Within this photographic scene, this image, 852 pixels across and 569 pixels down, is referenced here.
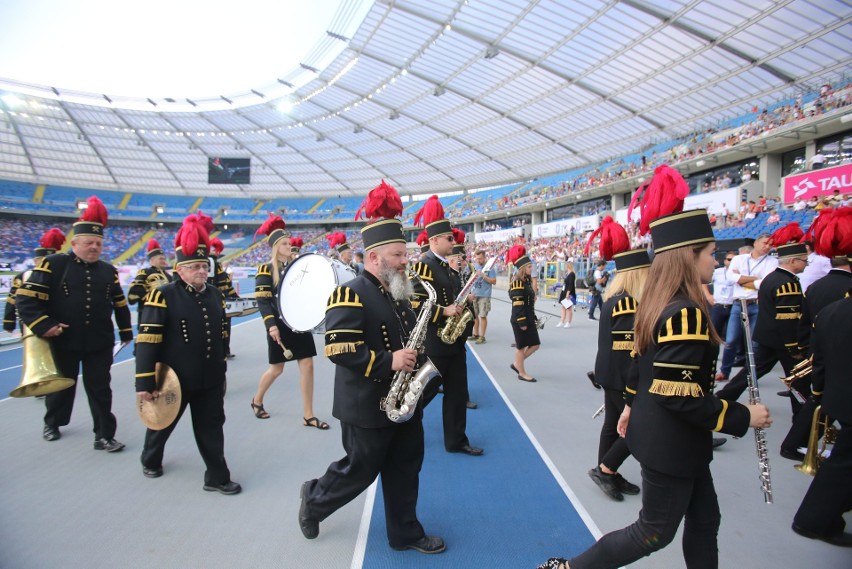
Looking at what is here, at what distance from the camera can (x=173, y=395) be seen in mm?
3027

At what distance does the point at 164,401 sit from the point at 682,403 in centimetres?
318

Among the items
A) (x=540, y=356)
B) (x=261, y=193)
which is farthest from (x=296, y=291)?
(x=261, y=193)

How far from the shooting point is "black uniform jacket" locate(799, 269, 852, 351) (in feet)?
10.8

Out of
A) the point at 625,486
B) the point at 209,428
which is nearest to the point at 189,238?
the point at 209,428

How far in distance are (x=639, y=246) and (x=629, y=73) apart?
21.7 m

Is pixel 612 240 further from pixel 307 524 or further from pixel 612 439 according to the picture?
pixel 307 524

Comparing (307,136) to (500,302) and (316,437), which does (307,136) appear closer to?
(500,302)

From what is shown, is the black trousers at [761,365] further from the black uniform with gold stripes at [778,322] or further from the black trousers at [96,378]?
the black trousers at [96,378]

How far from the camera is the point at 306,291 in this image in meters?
4.77

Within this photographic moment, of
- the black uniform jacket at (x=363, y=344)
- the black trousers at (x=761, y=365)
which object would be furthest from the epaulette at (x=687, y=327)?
the black trousers at (x=761, y=365)

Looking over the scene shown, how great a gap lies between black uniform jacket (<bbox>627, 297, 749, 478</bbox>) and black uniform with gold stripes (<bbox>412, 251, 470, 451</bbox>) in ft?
6.58

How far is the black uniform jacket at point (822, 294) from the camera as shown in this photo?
10.8 ft

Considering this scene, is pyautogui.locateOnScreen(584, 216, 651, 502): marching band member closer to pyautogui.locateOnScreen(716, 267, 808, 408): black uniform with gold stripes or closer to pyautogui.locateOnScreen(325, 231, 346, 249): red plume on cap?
pyautogui.locateOnScreen(716, 267, 808, 408): black uniform with gold stripes

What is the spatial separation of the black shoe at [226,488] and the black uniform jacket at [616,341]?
2.76 metres
